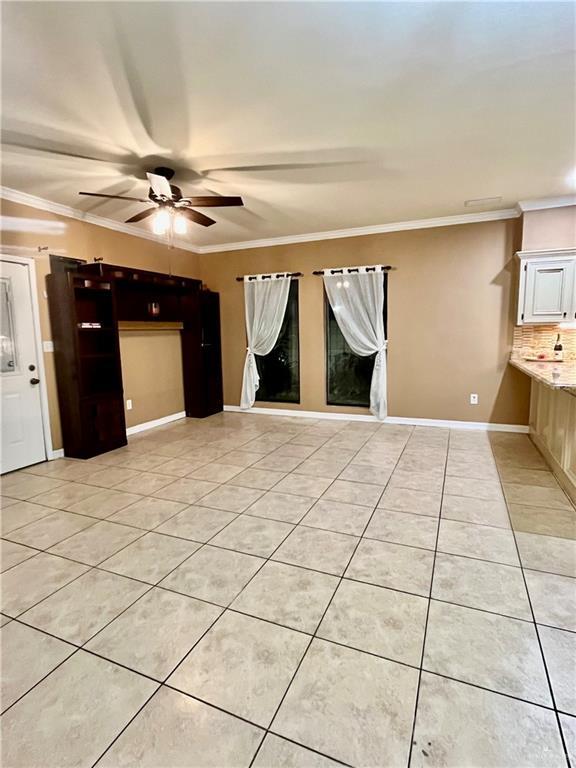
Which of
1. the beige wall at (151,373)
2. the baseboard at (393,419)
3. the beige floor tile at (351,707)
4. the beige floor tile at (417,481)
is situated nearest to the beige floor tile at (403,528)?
the beige floor tile at (417,481)

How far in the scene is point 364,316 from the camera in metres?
5.09

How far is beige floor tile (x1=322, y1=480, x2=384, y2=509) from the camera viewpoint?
9.70 feet

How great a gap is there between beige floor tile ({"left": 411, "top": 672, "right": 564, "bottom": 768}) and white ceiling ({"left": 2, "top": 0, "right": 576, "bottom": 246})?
2754mm

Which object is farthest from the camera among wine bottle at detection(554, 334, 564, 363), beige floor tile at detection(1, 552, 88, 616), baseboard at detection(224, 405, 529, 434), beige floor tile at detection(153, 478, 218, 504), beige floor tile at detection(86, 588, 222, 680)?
baseboard at detection(224, 405, 529, 434)

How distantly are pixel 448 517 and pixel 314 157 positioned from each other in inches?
112

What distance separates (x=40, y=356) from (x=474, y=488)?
4.29 m

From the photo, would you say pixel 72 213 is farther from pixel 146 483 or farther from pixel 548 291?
pixel 548 291

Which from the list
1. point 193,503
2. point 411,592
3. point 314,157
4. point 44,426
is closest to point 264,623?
point 411,592

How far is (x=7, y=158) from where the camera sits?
2910mm

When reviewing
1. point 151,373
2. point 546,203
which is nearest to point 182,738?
point 151,373

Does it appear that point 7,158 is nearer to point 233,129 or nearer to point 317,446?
point 233,129

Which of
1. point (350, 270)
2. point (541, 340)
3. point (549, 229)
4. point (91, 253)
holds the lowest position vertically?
point (541, 340)

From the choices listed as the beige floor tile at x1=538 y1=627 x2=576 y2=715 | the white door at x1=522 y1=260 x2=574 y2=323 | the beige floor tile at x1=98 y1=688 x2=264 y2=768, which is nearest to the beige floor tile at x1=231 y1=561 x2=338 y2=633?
the beige floor tile at x1=98 y1=688 x2=264 y2=768

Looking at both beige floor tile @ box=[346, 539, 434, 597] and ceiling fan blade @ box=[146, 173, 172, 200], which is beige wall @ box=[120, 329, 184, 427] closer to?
ceiling fan blade @ box=[146, 173, 172, 200]
